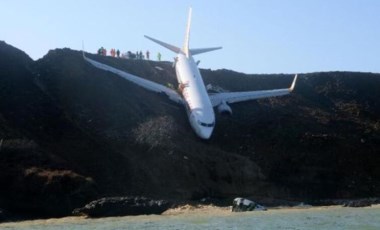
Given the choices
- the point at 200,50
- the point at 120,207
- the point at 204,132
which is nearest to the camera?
the point at 120,207

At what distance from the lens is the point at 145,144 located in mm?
48281

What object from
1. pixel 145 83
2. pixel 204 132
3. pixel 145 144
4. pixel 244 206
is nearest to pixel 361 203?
pixel 244 206

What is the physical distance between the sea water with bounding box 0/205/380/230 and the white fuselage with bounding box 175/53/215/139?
635 inches

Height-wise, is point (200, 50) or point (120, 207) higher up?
point (200, 50)

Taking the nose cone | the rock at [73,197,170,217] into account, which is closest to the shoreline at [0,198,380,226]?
the rock at [73,197,170,217]

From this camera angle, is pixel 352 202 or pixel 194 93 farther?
pixel 194 93

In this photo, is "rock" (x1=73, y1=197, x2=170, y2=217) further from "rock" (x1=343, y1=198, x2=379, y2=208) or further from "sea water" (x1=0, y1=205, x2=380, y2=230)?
"rock" (x1=343, y1=198, x2=379, y2=208)

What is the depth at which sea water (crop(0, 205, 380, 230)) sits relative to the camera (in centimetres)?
2901

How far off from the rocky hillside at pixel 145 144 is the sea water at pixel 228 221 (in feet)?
13.4

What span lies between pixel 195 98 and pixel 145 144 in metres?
8.34

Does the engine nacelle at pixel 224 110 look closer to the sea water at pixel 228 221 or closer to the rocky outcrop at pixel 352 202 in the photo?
the rocky outcrop at pixel 352 202

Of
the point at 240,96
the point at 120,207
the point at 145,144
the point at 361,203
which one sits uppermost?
the point at 240,96

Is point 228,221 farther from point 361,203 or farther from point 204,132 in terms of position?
point 204,132

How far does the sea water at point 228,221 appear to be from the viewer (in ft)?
95.2
